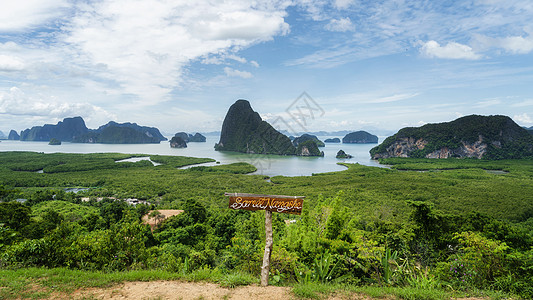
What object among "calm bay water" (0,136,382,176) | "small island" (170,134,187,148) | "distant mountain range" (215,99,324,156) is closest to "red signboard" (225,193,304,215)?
"calm bay water" (0,136,382,176)

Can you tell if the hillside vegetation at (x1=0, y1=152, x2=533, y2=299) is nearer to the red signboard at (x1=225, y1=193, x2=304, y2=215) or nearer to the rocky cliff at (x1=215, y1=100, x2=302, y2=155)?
the red signboard at (x1=225, y1=193, x2=304, y2=215)

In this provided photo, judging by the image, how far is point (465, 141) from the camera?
85.8 meters

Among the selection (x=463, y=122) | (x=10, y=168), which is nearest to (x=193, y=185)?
(x=10, y=168)

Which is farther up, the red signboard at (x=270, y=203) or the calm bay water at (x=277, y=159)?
the red signboard at (x=270, y=203)

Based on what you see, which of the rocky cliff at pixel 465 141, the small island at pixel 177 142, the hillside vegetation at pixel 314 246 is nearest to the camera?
the hillside vegetation at pixel 314 246

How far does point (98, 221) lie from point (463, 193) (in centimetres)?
4191

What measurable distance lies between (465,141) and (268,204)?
356 ft

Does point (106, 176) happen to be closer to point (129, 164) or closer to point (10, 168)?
point (129, 164)

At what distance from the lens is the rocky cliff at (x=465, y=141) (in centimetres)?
8106

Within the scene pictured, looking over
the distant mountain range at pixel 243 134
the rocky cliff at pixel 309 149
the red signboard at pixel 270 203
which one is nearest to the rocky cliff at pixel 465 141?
the rocky cliff at pixel 309 149

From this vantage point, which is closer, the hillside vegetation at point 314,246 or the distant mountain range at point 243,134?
the hillside vegetation at point 314,246

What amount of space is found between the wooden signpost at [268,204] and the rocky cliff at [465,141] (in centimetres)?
9796

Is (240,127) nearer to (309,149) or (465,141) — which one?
(309,149)

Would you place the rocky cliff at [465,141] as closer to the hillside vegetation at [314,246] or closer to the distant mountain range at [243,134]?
the distant mountain range at [243,134]
